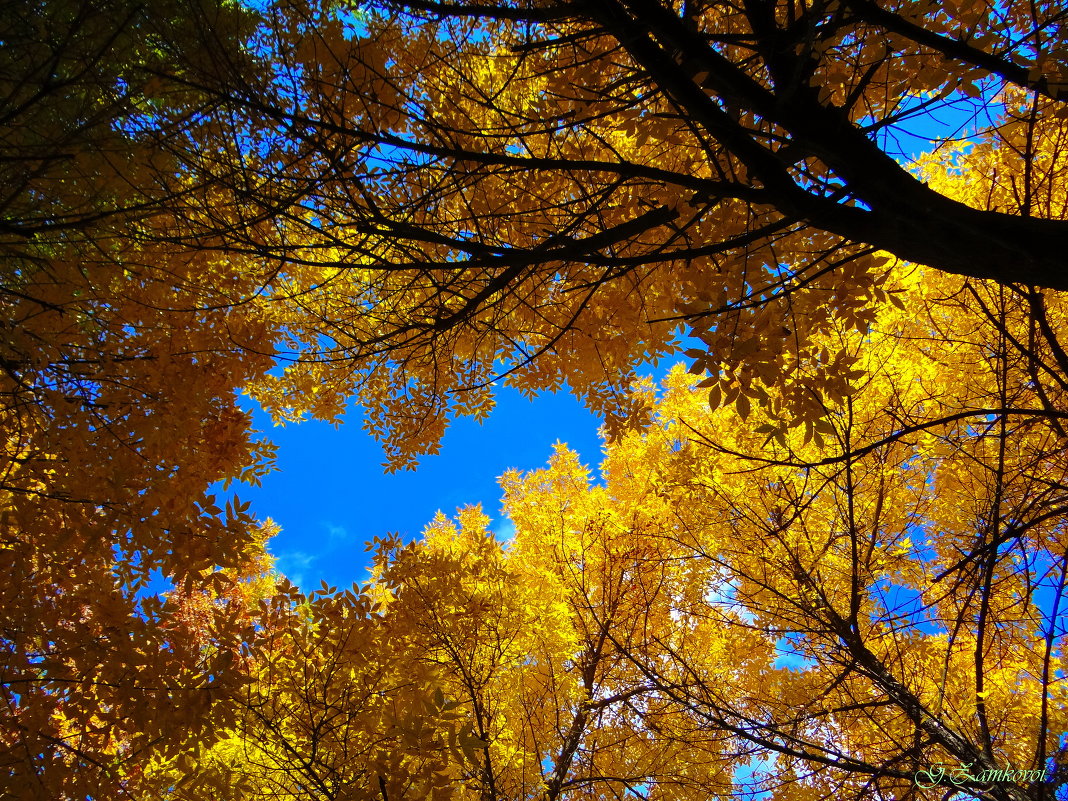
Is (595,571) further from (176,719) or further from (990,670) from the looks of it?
(176,719)

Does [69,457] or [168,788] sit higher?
[69,457]

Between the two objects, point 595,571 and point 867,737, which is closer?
point 867,737

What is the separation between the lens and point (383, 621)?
3.84 m

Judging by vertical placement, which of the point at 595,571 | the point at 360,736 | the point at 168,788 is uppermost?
the point at 595,571

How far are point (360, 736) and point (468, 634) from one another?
3.30ft

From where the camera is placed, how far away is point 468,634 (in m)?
4.18

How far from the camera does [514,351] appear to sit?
3693 millimetres

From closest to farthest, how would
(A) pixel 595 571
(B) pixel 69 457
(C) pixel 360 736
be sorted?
(B) pixel 69 457 → (C) pixel 360 736 → (A) pixel 595 571

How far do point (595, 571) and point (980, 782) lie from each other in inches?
147

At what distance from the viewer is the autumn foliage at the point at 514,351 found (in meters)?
1.72

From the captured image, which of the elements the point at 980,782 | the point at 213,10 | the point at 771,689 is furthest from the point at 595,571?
the point at 213,10

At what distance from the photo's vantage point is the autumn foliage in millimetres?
1721

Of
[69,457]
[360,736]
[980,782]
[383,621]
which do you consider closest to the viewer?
[980,782]

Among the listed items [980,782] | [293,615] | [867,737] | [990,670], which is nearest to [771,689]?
[867,737]
